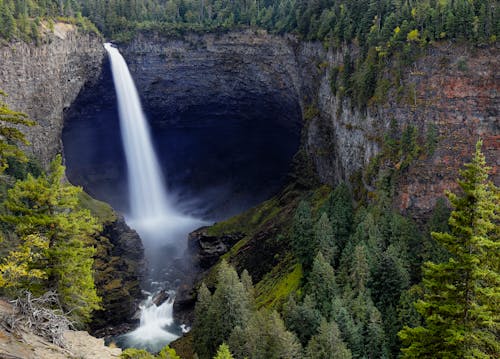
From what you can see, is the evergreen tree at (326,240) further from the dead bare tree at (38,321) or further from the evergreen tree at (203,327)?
the dead bare tree at (38,321)

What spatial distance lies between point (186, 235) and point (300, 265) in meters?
33.6

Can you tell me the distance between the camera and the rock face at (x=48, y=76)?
6116 centimetres

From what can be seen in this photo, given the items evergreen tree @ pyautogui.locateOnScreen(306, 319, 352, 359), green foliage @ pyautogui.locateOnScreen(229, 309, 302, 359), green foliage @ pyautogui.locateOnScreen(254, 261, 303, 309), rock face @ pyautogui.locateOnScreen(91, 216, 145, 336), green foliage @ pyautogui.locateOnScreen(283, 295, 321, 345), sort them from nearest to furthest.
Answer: evergreen tree @ pyautogui.locateOnScreen(306, 319, 352, 359), green foliage @ pyautogui.locateOnScreen(229, 309, 302, 359), green foliage @ pyautogui.locateOnScreen(283, 295, 321, 345), green foliage @ pyautogui.locateOnScreen(254, 261, 303, 309), rock face @ pyautogui.locateOnScreen(91, 216, 145, 336)

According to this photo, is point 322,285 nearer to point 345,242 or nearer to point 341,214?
point 345,242

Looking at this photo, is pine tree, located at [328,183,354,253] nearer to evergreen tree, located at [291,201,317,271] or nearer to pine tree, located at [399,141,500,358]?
evergreen tree, located at [291,201,317,271]

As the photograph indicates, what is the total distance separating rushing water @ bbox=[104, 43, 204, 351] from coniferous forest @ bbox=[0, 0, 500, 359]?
8.75 meters

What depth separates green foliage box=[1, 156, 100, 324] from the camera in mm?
27172

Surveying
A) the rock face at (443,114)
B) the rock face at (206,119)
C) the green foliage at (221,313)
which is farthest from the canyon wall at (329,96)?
the green foliage at (221,313)

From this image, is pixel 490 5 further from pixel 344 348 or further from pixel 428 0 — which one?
pixel 344 348

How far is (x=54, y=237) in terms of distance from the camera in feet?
92.2

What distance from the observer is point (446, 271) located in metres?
20.2

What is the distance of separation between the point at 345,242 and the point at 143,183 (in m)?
47.9

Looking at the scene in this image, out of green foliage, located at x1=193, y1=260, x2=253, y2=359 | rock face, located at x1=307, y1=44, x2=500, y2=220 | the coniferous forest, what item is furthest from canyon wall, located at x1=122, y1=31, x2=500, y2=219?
green foliage, located at x1=193, y1=260, x2=253, y2=359

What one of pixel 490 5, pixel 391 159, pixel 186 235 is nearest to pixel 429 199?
pixel 391 159
